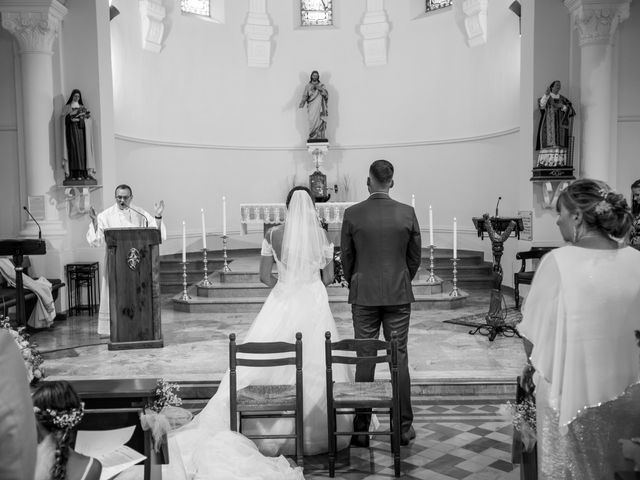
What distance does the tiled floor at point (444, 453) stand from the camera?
3.88 m

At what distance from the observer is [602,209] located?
249 centimetres

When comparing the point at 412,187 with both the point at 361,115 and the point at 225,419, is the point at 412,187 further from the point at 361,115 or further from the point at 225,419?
the point at 225,419

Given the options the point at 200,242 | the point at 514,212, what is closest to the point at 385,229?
the point at 514,212

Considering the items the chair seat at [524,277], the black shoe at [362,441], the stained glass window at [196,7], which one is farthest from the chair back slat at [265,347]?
the stained glass window at [196,7]

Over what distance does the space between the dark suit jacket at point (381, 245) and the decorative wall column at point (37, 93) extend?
6.00 metres

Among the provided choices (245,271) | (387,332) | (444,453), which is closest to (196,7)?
(245,271)

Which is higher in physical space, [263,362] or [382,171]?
[382,171]

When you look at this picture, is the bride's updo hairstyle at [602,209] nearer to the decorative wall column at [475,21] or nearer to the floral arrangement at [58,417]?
the floral arrangement at [58,417]

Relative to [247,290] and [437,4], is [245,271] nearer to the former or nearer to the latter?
[247,290]

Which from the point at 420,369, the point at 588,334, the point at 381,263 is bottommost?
the point at 420,369

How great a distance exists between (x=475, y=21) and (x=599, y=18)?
368cm

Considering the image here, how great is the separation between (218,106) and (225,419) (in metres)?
9.88

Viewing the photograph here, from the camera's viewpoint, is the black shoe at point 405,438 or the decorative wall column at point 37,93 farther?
the decorative wall column at point 37,93

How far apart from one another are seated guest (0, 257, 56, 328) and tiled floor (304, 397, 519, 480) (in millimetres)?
4762
